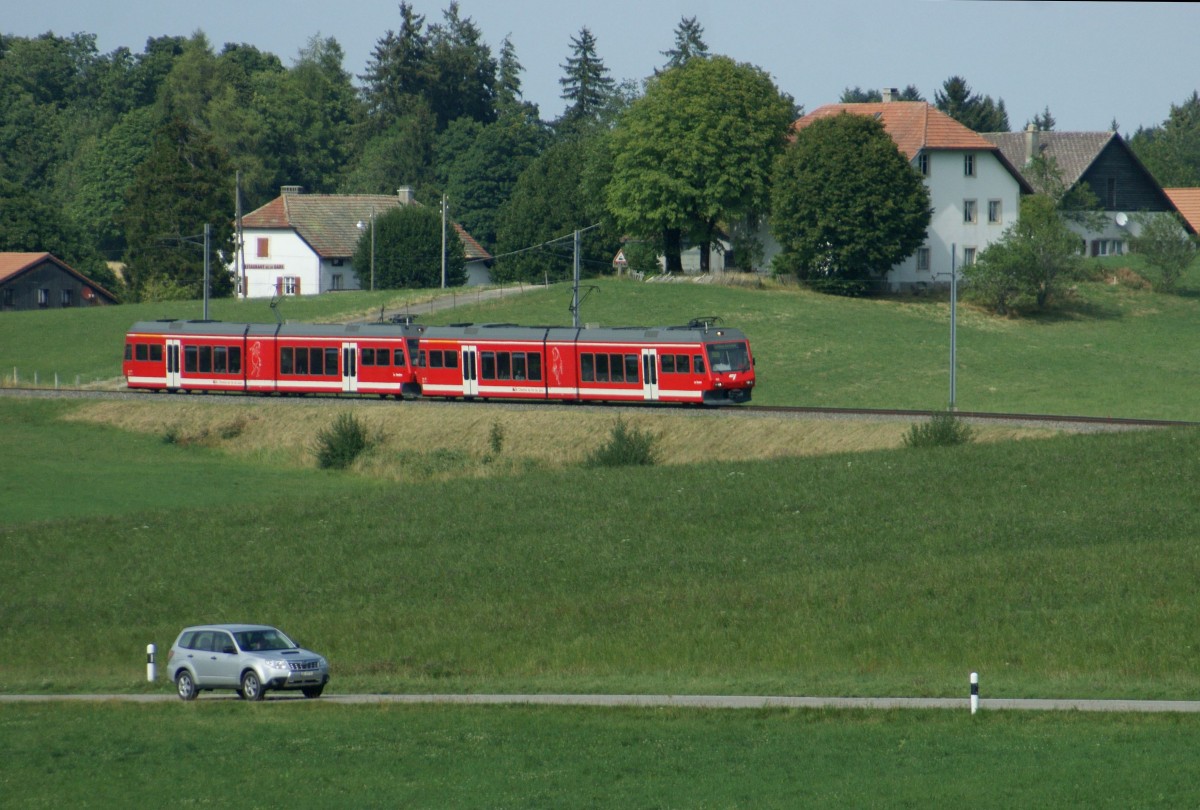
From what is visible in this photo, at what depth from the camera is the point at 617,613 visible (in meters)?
33.2

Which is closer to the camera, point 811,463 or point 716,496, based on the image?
point 716,496

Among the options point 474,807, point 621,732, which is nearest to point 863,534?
point 621,732

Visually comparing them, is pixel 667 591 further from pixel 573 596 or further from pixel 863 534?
pixel 863 534

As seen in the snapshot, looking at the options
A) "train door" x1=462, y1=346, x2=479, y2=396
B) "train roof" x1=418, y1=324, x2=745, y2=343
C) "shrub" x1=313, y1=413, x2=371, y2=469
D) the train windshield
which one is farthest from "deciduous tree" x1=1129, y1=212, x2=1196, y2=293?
"shrub" x1=313, y1=413, x2=371, y2=469

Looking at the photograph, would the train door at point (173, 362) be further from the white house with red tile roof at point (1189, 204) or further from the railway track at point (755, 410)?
the white house with red tile roof at point (1189, 204)

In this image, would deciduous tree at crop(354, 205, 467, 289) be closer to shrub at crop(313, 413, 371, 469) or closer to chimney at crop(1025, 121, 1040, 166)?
chimney at crop(1025, 121, 1040, 166)

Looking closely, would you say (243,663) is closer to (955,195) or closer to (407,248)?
(955,195)

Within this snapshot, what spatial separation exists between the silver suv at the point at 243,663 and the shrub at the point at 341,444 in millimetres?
32951

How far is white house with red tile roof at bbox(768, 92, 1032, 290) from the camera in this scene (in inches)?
3920

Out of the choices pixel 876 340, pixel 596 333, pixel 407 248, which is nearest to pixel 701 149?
pixel 876 340

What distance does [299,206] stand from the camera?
124812 mm

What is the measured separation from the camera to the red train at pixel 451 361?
5662 cm

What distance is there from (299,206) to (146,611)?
303ft

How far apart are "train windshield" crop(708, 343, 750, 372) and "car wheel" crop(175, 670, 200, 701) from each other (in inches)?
1267
